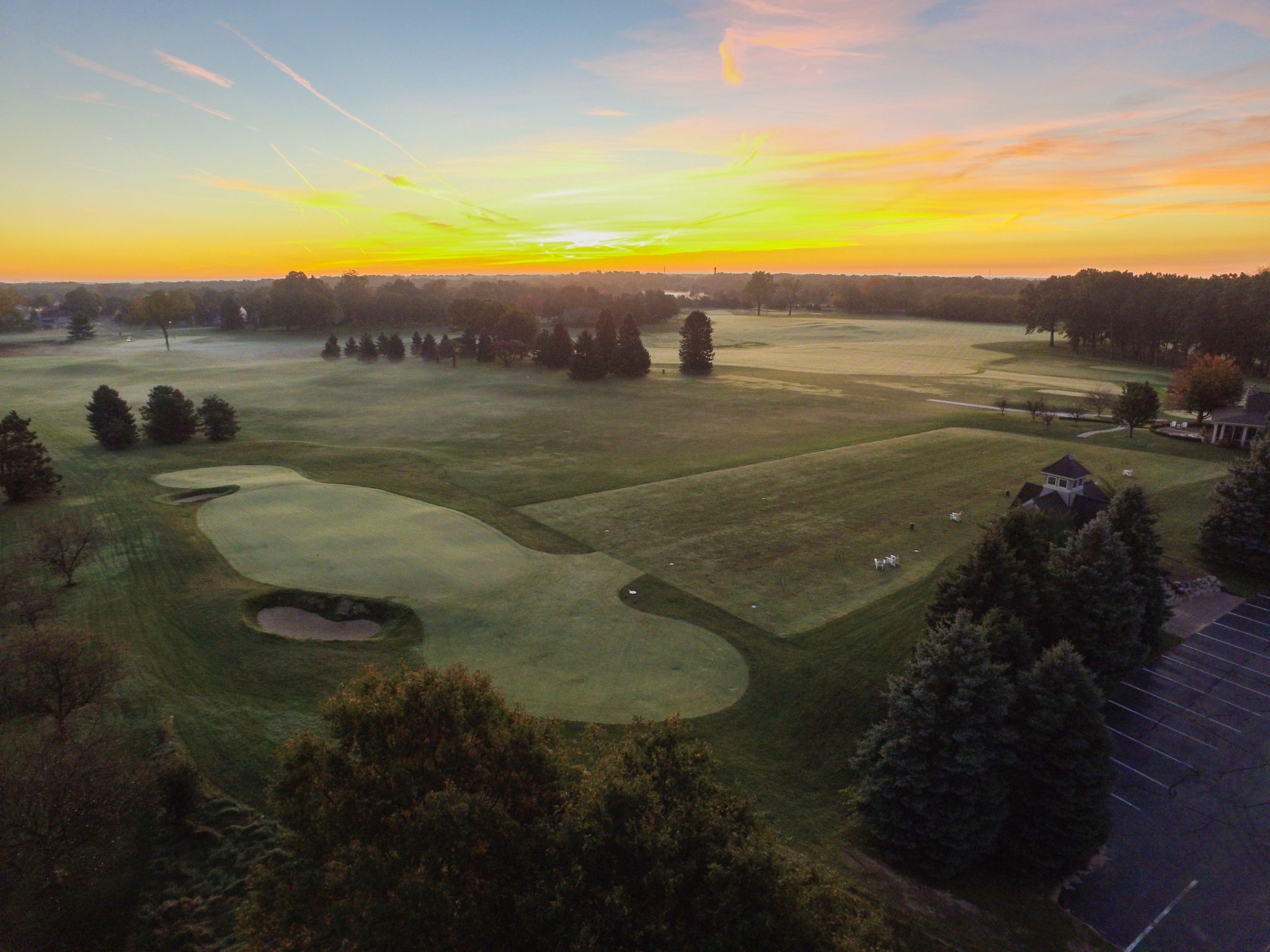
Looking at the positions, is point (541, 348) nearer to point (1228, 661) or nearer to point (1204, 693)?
point (1228, 661)

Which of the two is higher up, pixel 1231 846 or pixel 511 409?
pixel 511 409

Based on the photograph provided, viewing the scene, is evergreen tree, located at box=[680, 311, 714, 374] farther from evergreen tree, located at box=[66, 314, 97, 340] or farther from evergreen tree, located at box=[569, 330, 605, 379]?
evergreen tree, located at box=[66, 314, 97, 340]

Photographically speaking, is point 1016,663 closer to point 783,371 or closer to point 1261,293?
point 783,371

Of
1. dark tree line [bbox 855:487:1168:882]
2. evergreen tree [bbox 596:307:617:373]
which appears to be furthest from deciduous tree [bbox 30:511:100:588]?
evergreen tree [bbox 596:307:617:373]

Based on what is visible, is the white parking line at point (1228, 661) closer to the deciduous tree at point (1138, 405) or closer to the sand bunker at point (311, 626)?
the sand bunker at point (311, 626)

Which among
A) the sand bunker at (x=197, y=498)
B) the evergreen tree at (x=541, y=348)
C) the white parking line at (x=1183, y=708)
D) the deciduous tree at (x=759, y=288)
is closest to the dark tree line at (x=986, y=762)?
the white parking line at (x=1183, y=708)

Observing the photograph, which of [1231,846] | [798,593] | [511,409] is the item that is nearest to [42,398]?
[511,409]
